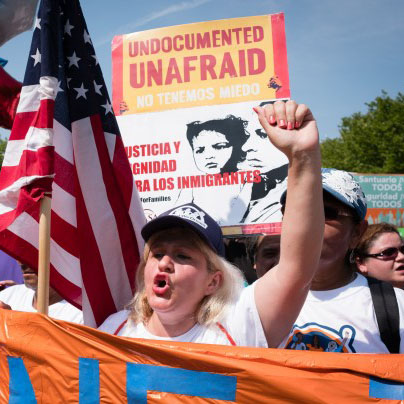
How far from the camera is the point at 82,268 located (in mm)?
2523

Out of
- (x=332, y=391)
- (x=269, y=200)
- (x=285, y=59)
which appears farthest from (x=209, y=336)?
(x=285, y=59)

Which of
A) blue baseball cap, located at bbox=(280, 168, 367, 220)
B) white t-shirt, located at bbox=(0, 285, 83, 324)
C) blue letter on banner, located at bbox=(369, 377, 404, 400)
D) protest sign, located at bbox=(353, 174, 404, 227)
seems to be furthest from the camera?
protest sign, located at bbox=(353, 174, 404, 227)

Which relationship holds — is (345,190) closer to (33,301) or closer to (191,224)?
(191,224)

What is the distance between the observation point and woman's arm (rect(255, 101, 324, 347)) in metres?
1.64

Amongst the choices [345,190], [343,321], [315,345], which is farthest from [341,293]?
[345,190]

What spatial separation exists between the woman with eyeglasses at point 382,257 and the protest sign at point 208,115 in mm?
633

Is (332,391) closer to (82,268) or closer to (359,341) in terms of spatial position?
(359,341)

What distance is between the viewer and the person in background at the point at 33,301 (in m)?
2.85

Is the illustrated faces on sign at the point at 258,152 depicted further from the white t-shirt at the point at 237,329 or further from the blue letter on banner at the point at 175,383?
the blue letter on banner at the point at 175,383

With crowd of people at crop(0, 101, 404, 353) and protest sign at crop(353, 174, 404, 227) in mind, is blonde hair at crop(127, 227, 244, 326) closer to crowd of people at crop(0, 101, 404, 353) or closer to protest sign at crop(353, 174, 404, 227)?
crowd of people at crop(0, 101, 404, 353)

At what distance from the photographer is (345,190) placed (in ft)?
7.18

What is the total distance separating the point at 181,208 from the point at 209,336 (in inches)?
23.0

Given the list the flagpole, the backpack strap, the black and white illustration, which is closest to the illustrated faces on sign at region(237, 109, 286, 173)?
the black and white illustration

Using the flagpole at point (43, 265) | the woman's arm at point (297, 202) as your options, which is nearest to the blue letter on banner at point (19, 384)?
the flagpole at point (43, 265)
